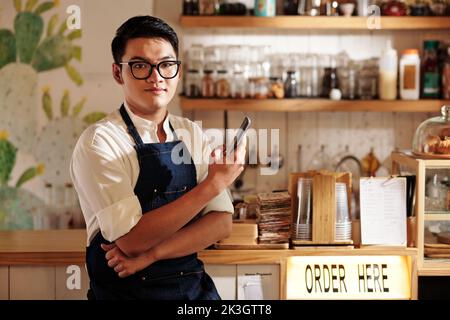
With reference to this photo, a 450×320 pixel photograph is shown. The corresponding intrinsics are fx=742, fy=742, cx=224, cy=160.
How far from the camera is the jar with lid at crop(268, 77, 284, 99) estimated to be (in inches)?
127

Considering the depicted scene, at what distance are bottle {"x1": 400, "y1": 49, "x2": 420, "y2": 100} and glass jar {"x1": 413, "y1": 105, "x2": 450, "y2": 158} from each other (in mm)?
1065

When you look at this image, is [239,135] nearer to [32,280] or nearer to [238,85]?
[32,280]

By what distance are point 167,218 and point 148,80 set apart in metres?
0.33

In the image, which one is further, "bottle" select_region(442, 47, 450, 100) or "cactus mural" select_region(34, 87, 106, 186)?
"cactus mural" select_region(34, 87, 106, 186)

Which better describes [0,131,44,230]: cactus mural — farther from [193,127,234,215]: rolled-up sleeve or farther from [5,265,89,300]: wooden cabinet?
[193,127,234,215]: rolled-up sleeve

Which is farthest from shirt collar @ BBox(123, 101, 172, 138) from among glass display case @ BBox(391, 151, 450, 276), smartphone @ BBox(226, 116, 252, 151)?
glass display case @ BBox(391, 151, 450, 276)

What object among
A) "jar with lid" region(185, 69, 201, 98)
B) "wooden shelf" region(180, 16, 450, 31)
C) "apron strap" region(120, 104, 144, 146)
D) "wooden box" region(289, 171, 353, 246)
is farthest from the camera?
"jar with lid" region(185, 69, 201, 98)

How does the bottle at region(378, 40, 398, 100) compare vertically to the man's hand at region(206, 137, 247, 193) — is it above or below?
above

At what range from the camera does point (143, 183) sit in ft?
5.79

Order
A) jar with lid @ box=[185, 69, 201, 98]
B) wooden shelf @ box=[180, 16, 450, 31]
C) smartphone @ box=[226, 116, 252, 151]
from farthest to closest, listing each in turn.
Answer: jar with lid @ box=[185, 69, 201, 98] < wooden shelf @ box=[180, 16, 450, 31] < smartphone @ box=[226, 116, 252, 151]

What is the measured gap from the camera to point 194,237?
1798 mm
